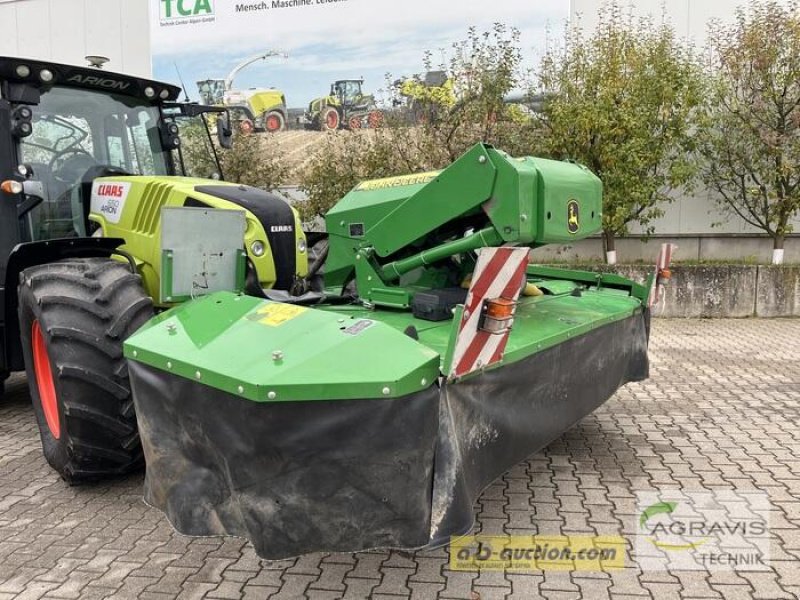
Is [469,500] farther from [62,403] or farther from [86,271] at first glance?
[86,271]

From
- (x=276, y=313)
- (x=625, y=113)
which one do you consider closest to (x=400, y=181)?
(x=276, y=313)

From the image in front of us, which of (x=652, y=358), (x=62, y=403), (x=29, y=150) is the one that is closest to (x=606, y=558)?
(x=62, y=403)

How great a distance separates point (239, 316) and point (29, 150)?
242cm

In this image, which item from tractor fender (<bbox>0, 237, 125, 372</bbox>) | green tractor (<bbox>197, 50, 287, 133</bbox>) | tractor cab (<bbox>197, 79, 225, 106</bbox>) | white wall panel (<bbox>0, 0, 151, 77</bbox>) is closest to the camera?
tractor fender (<bbox>0, 237, 125, 372</bbox>)

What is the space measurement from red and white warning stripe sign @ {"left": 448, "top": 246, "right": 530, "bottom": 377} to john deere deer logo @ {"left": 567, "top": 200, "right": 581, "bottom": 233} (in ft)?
3.55

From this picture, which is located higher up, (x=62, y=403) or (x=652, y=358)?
(x=62, y=403)

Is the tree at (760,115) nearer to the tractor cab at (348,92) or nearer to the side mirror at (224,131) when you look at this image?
Result: the tractor cab at (348,92)

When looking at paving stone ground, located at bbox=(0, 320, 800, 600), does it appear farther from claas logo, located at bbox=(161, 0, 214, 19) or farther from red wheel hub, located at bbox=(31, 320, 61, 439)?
claas logo, located at bbox=(161, 0, 214, 19)

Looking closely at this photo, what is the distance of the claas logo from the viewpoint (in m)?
13.0

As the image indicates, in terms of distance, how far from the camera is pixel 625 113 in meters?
9.62

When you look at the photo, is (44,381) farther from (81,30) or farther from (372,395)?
(81,30)

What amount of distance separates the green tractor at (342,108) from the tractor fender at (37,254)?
27.1 ft

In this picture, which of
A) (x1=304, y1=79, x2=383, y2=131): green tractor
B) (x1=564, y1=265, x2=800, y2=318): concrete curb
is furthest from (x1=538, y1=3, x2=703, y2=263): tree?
(x1=304, y1=79, x2=383, y2=131): green tractor

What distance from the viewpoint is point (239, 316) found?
302 cm
